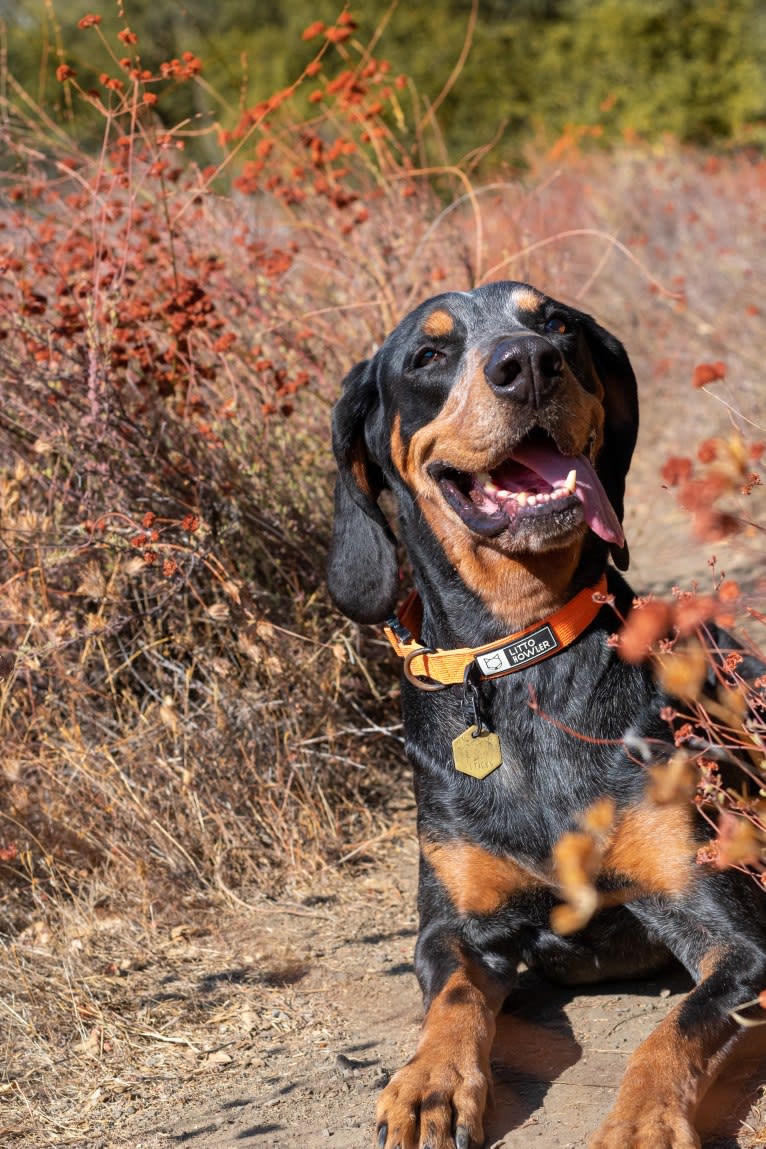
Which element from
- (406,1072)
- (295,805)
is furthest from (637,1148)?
(295,805)

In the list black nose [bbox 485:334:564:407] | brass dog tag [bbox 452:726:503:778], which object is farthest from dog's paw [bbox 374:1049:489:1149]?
black nose [bbox 485:334:564:407]

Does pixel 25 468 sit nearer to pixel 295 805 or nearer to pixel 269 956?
pixel 295 805

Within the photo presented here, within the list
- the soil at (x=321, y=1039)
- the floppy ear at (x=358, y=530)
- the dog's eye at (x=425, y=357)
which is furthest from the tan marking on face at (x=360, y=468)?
the soil at (x=321, y=1039)

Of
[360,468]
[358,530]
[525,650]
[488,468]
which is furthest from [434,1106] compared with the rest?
[360,468]

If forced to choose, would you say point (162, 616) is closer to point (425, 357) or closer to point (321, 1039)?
point (425, 357)

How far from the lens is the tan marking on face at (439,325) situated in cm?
350

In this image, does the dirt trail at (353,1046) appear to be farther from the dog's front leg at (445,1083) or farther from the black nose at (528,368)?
the black nose at (528,368)

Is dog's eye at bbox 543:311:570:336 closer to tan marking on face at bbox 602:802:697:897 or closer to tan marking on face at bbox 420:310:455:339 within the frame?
tan marking on face at bbox 420:310:455:339

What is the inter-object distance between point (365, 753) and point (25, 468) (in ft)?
4.90

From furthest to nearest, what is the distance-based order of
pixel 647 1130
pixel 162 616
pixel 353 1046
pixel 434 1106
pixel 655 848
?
pixel 162 616 → pixel 353 1046 → pixel 655 848 → pixel 434 1106 → pixel 647 1130

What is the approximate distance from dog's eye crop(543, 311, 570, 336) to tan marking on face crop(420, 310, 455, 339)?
0.80 ft

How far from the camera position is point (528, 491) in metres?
3.28

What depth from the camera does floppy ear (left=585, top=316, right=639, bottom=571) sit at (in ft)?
11.9

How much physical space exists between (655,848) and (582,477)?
2.83 ft
